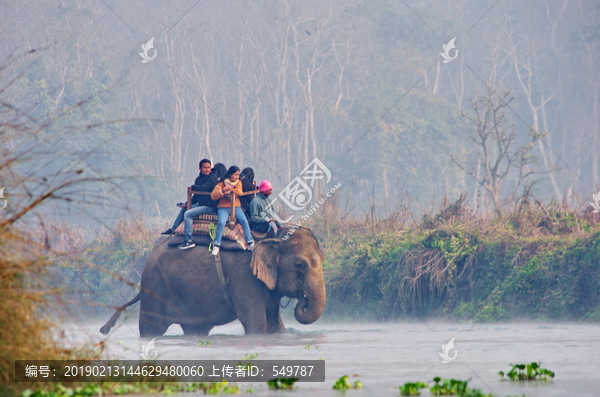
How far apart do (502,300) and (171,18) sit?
166ft

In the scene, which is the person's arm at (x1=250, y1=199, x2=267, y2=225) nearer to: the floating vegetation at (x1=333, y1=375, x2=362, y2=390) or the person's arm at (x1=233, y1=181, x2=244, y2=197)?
the person's arm at (x1=233, y1=181, x2=244, y2=197)

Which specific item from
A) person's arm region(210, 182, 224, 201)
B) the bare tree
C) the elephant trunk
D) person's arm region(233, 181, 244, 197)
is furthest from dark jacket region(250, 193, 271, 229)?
the bare tree

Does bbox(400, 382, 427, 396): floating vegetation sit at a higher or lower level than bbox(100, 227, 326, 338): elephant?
lower

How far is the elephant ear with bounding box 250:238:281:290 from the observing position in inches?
536

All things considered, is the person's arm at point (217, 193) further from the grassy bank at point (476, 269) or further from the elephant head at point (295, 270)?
the grassy bank at point (476, 269)

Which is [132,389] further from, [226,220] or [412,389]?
[226,220]

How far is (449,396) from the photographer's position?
7965 mm

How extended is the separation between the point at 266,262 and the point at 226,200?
101 centimetres

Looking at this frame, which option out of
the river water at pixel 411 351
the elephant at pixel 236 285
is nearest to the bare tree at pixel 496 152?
the river water at pixel 411 351

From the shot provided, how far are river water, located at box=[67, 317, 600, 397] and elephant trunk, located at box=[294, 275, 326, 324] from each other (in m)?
0.33

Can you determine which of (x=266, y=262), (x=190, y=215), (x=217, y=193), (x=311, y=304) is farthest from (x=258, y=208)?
(x=311, y=304)

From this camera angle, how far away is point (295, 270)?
13750 millimetres

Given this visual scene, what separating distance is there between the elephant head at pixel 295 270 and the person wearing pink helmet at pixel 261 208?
29 centimetres

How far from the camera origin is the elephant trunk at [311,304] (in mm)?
13531
